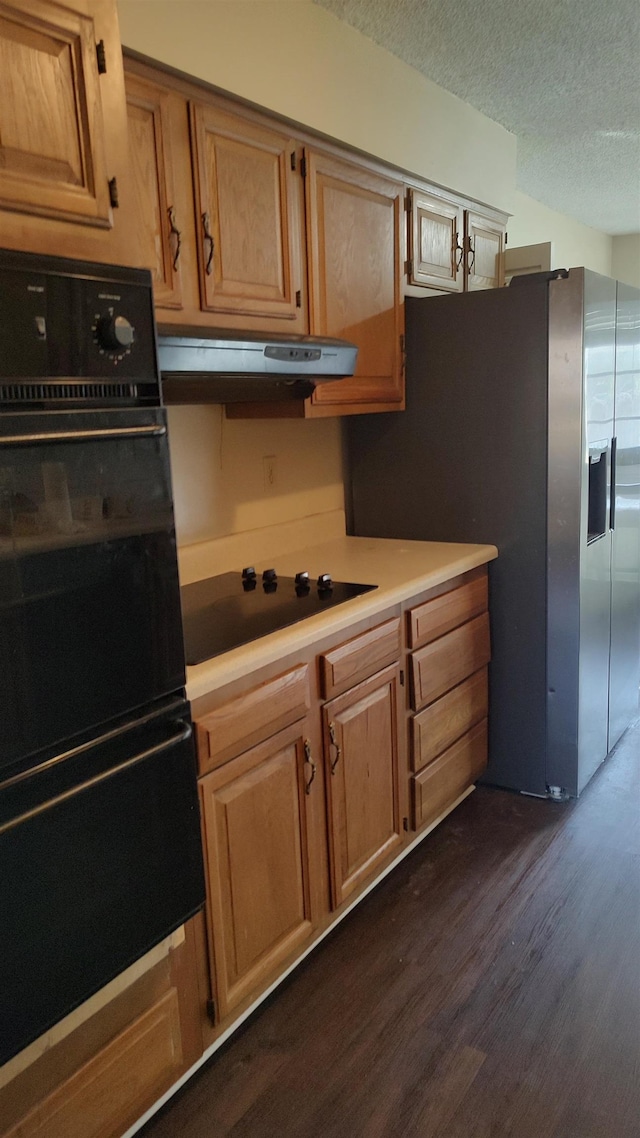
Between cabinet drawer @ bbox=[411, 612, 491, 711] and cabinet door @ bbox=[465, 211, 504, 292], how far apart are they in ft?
4.32

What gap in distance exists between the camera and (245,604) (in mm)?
2018

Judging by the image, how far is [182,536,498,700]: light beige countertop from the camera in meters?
1.57

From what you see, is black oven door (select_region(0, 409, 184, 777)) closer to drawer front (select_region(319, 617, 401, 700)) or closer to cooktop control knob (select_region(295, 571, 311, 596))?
drawer front (select_region(319, 617, 401, 700))

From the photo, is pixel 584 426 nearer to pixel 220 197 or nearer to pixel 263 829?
pixel 220 197

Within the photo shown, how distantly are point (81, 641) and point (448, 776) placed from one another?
164cm

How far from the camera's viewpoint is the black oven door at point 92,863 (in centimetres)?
112

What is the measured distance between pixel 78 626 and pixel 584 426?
186 centimetres

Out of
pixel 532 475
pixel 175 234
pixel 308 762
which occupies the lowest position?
pixel 308 762

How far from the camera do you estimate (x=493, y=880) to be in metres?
2.31

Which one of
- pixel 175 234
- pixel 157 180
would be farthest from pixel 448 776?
pixel 157 180

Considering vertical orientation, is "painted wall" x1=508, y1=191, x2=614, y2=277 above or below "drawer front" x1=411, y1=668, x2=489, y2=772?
above

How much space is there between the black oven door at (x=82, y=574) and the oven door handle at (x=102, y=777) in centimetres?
8

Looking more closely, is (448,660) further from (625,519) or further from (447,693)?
(625,519)

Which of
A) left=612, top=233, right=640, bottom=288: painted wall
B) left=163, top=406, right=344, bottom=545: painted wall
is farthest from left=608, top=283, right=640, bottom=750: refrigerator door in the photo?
left=612, top=233, right=640, bottom=288: painted wall
